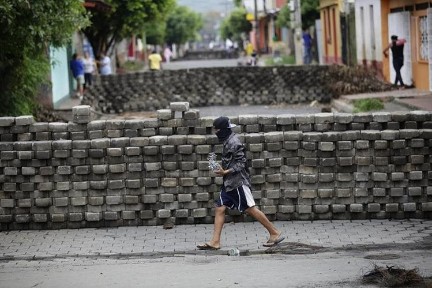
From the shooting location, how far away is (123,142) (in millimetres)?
13023

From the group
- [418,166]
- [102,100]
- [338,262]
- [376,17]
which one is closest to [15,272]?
[338,262]

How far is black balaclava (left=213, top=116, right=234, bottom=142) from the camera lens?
452 inches

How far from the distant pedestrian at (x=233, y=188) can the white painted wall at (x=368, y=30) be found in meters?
23.6

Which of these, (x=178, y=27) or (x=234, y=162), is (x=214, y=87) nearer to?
(x=234, y=162)

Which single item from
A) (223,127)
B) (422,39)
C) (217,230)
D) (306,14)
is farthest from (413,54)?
(306,14)

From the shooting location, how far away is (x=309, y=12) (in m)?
56.3

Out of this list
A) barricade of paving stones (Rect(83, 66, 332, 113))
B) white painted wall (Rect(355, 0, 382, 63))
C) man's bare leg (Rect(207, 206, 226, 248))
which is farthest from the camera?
white painted wall (Rect(355, 0, 382, 63))

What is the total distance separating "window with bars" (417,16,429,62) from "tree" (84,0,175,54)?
17.0 meters

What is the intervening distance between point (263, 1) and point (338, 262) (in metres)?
70.5

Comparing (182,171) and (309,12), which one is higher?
(309,12)

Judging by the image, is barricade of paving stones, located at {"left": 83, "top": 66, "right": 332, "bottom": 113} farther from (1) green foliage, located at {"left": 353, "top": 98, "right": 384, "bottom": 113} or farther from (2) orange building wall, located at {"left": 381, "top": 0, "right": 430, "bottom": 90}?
(1) green foliage, located at {"left": 353, "top": 98, "right": 384, "bottom": 113}

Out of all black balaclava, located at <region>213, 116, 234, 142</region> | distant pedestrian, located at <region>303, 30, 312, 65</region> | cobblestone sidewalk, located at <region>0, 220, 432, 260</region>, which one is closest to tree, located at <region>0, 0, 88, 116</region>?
cobblestone sidewalk, located at <region>0, 220, 432, 260</region>

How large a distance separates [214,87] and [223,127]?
886 inches

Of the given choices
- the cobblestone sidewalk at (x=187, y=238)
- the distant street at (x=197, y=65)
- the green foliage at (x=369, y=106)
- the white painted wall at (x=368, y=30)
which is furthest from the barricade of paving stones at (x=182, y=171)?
the distant street at (x=197, y=65)
